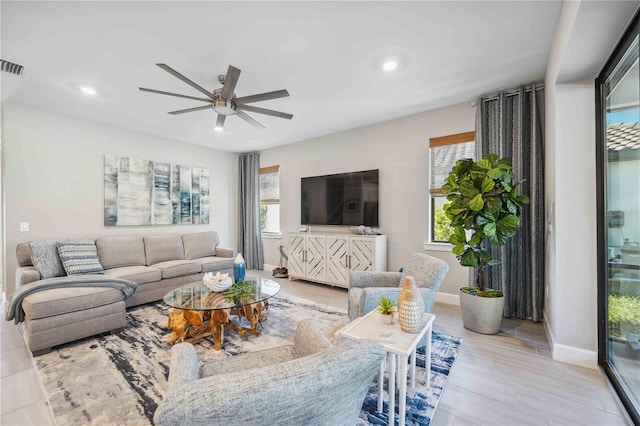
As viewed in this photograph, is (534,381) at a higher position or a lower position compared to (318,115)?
lower

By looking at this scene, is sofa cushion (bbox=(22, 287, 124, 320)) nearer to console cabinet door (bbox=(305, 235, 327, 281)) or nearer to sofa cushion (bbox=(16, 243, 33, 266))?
sofa cushion (bbox=(16, 243, 33, 266))

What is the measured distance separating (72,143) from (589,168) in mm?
6011

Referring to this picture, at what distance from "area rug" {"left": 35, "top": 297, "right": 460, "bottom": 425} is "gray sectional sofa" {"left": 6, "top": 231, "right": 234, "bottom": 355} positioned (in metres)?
0.17

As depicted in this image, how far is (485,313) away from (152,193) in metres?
5.14

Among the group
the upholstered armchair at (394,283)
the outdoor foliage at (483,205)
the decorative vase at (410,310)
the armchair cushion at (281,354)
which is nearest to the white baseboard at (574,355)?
the outdoor foliage at (483,205)

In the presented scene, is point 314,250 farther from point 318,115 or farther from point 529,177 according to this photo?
point 529,177

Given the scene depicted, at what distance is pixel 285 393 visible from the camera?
26.5 inches

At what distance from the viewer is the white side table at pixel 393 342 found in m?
1.46

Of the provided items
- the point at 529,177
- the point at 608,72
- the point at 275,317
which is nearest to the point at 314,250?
the point at 275,317

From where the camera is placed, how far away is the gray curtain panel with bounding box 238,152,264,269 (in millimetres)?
5879

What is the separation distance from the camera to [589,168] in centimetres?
216

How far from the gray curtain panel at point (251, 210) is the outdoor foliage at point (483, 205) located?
4.04 metres

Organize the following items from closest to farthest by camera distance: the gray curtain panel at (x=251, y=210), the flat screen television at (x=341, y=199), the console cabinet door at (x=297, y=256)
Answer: the flat screen television at (x=341, y=199)
the console cabinet door at (x=297, y=256)
the gray curtain panel at (x=251, y=210)

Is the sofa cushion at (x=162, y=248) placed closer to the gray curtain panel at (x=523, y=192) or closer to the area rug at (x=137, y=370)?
the area rug at (x=137, y=370)
